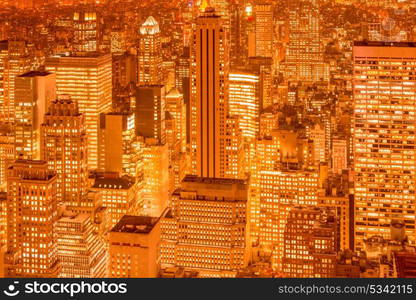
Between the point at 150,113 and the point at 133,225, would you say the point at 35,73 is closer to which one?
the point at 150,113

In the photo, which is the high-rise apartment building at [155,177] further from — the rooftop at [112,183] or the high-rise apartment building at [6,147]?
the high-rise apartment building at [6,147]

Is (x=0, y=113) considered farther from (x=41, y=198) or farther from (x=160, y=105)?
(x=41, y=198)

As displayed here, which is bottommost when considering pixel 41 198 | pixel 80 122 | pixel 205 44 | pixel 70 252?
pixel 70 252

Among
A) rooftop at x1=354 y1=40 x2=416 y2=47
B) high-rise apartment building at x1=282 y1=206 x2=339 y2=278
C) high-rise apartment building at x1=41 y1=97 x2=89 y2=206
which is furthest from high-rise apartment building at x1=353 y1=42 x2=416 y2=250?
high-rise apartment building at x1=41 y1=97 x2=89 y2=206

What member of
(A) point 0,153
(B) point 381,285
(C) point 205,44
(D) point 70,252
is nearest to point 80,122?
(A) point 0,153

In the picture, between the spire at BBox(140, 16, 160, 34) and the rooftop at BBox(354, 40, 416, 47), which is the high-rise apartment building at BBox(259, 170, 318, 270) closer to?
the rooftop at BBox(354, 40, 416, 47)

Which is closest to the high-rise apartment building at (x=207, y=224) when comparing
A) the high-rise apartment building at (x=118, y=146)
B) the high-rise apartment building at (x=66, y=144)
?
the high-rise apartment building at (x=66, y=144)
